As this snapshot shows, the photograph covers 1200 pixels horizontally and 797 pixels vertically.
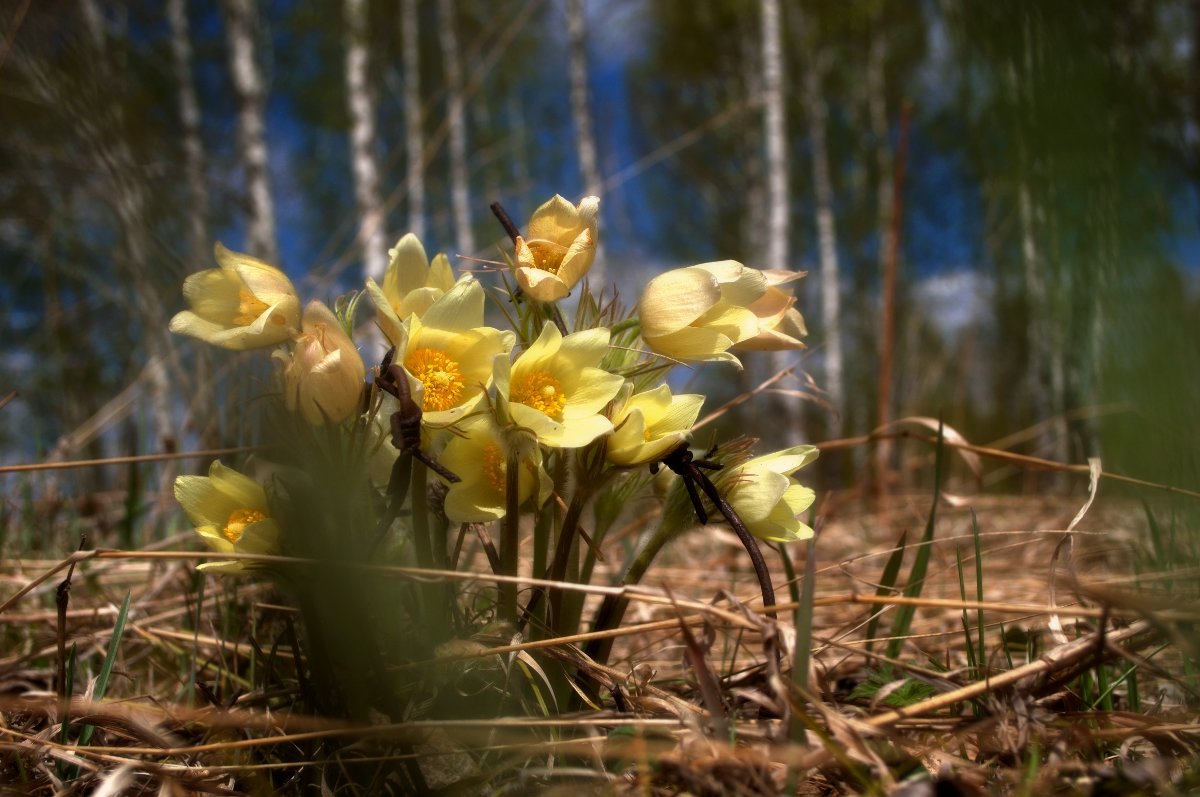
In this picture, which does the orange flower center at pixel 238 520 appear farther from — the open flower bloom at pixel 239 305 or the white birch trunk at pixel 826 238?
the white birch trunk at pixel 826 238

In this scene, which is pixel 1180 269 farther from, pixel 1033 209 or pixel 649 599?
pixel 649 599

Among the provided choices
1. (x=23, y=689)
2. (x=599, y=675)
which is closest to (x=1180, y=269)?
(x=599, y=675)

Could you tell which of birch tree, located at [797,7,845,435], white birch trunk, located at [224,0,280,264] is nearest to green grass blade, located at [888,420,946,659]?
white birch trunk, located at [224,0,280,264]

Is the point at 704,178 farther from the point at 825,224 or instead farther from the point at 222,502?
the point at 222,502

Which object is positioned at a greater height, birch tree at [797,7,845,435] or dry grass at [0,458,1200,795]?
birch tree at [797,7,845,435]

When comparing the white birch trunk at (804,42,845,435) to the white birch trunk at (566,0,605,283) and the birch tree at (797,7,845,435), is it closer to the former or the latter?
the birch tree at (797,7,845,435)

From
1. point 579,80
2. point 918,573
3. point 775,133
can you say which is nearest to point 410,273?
point 918,573
